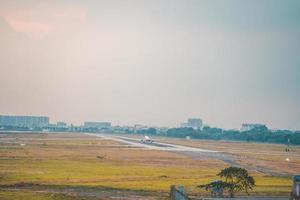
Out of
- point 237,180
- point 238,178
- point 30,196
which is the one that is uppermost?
point 238,178

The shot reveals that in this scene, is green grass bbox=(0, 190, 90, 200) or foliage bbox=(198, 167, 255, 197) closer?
green grass bbox=(0, 190, 90, 200)

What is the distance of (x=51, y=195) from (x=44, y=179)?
Result: 12548 millimetres

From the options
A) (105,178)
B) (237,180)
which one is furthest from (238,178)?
(105,178)

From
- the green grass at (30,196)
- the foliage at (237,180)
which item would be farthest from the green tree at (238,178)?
the green grass at (30,196)

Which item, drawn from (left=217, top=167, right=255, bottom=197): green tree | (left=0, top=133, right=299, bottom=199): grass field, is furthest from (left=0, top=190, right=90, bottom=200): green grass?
(left=217, top=167, right=255, bottom=197): green tree

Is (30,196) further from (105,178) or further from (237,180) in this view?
(237,180)

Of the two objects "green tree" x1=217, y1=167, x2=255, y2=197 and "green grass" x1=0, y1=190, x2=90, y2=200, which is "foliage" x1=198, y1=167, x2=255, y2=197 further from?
"green grass" x1=0, y1=190, x2=90, y2=200

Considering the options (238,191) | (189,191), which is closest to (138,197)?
(189,191)

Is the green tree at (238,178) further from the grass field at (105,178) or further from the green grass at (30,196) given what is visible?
the green grass at (30,196)

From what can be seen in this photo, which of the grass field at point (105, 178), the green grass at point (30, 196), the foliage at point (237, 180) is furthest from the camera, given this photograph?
the grass field at point (105, 178)

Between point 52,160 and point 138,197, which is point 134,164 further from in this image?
point 138,197

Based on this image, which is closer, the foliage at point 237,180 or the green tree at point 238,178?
the foliage at point 237,180

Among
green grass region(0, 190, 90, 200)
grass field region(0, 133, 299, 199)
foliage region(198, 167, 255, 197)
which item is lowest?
green grass region(0, 190, 90, 200)

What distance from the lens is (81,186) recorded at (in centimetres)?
5869
